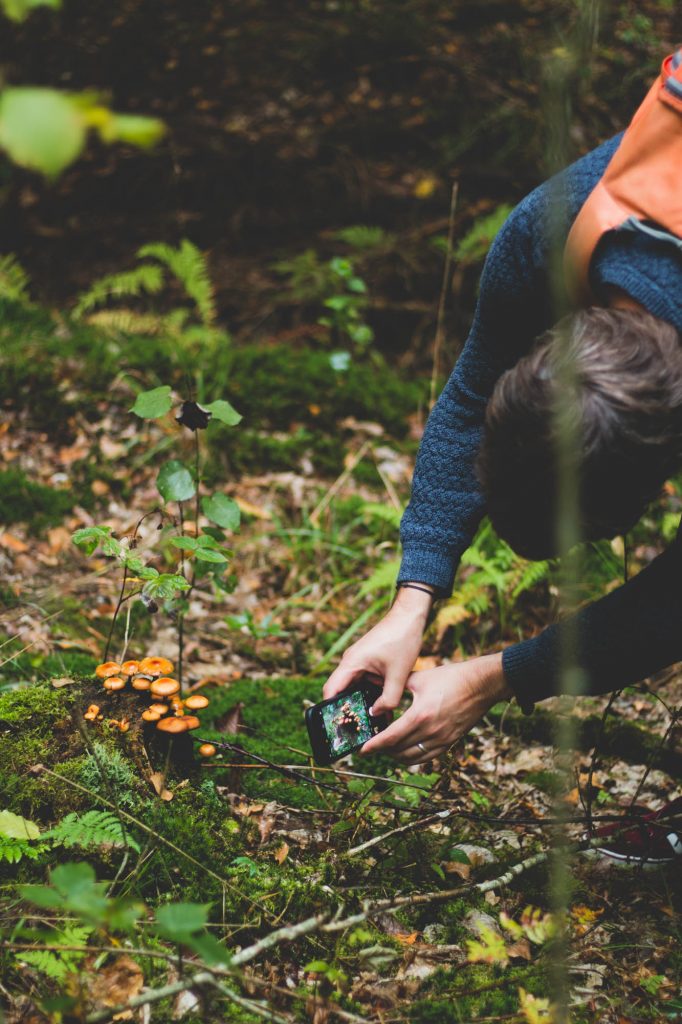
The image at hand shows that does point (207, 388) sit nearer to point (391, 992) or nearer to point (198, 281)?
point (198, 281)

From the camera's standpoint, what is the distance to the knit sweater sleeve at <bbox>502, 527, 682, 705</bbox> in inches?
72.9

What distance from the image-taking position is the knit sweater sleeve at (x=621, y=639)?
1853mm

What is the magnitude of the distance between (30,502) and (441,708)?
9.27 feet

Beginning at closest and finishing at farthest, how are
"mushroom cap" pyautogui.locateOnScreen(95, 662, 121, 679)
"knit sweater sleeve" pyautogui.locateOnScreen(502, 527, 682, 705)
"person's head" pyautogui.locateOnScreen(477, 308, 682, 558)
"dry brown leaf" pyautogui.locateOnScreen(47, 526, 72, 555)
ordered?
"person's head" pyautogui.locateOnScreen(477, 308, 682, 558) < "knit sweater sleeve" pyautogui.locateOnScreen(502, 527, 682, 705) < "mushroom cap" pyautogui.locateOnScreen(95, 662, 121, 679) < "dry brown leaf" pyautogui.locateOnScreen(47, 526, 72, 555)

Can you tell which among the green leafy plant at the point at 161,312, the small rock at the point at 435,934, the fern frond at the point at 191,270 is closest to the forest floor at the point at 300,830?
the small rock at the point at 435,934

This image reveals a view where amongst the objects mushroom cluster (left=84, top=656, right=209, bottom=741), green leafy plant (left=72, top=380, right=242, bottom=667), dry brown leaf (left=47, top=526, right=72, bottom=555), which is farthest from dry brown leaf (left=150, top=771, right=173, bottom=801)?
dry brown leaf (left=47, top=526, right=72, bottom=555)

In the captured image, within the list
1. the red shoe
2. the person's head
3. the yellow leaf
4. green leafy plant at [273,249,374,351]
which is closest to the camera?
the person's head

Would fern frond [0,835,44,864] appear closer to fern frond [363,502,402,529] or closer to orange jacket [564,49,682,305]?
orange jacket [564,49,682,305]

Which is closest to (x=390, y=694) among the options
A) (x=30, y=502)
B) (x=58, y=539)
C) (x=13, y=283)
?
(x=58, y=539)

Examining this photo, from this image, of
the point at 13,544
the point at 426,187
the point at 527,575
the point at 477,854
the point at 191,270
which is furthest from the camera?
the point at 426,187

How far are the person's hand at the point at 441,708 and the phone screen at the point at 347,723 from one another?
10 centimetres

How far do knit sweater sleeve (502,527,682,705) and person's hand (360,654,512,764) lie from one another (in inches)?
2.9

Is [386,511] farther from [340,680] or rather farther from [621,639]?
[621,639]

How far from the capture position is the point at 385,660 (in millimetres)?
2074
